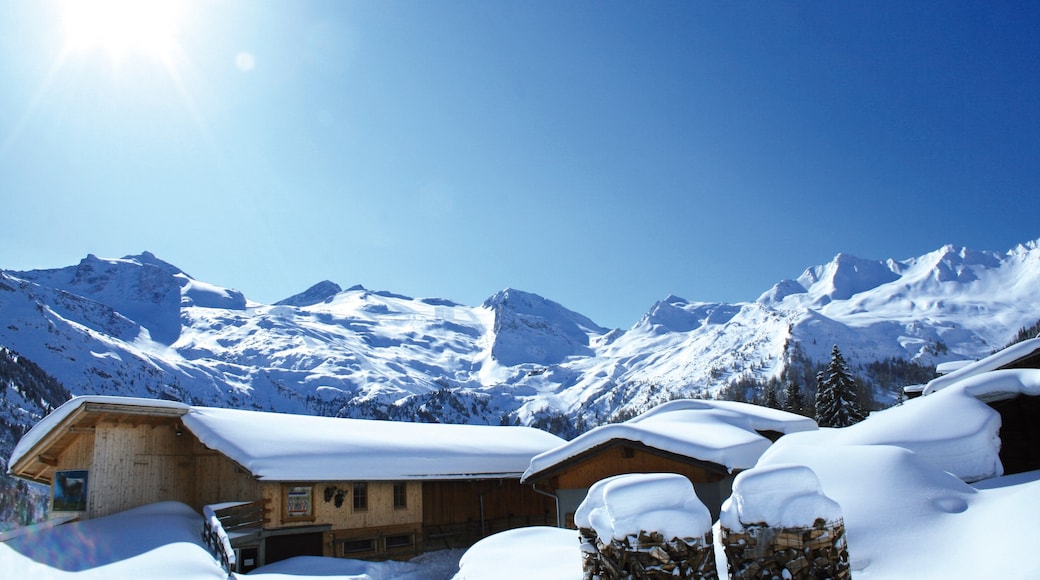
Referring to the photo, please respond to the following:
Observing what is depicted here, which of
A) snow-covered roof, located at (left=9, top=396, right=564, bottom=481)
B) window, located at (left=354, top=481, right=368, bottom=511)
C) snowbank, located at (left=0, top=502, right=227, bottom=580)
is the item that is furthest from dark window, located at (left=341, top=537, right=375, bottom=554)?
snowbank, located at (left=0, top=502, right=227, bottom=580)

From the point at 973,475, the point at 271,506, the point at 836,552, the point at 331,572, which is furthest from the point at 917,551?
the point at 271,506

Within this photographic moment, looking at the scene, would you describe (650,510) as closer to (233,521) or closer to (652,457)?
(652,457)

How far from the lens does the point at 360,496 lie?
21.9 metres

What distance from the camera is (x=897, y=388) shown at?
17338 centimetres

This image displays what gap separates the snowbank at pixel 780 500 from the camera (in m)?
6.82

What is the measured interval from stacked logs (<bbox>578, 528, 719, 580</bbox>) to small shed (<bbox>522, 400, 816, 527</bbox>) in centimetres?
1050

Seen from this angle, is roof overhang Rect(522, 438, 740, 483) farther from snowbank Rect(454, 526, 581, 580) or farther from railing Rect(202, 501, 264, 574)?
railing Rect(202, 501, 264, 574)

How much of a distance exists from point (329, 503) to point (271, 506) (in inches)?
73.4

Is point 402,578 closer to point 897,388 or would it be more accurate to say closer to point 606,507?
point 606,507

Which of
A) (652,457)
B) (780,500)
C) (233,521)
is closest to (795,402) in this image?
(652,457)

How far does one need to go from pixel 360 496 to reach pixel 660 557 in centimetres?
1649

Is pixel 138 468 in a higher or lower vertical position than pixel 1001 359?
lower

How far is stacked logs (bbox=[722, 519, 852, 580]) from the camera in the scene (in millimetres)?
6777

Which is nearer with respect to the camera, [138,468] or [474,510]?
[138,468]
